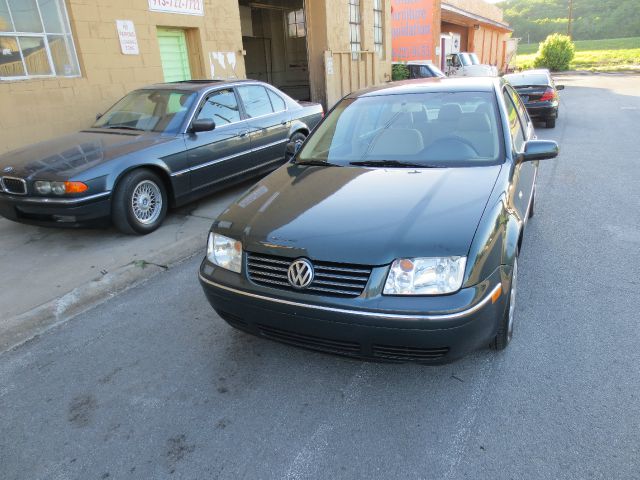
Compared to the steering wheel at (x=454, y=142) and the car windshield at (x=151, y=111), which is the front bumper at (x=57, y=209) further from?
the steering wheel at (x=454, y=142)

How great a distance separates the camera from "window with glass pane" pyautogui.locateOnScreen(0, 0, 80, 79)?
6871mm

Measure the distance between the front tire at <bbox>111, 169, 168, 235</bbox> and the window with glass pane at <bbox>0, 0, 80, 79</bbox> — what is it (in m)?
3.56

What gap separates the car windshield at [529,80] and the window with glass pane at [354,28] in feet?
15.5

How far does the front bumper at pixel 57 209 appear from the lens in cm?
455

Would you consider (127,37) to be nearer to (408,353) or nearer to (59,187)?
(59,187)

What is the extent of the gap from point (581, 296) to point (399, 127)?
1.82 metres

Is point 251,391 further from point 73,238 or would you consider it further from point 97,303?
point 73,238

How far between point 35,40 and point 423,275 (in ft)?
24.8

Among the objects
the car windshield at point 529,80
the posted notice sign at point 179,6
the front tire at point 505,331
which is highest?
the posted notice sign at point 179,6

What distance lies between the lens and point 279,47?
1670 cm

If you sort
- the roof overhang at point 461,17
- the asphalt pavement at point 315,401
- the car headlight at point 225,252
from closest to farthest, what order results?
the asphalt pavement at point 315,401 < the car headlight at point 225,252 < the roof overhang at point 461,17

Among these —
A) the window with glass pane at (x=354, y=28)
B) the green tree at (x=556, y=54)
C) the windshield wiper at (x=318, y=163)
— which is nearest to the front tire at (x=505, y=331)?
the windshield wiper at (x=318, y=163)

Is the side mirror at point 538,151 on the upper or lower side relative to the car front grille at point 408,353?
upper

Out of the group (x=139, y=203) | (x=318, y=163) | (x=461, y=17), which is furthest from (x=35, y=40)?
(x=461, y=17)
